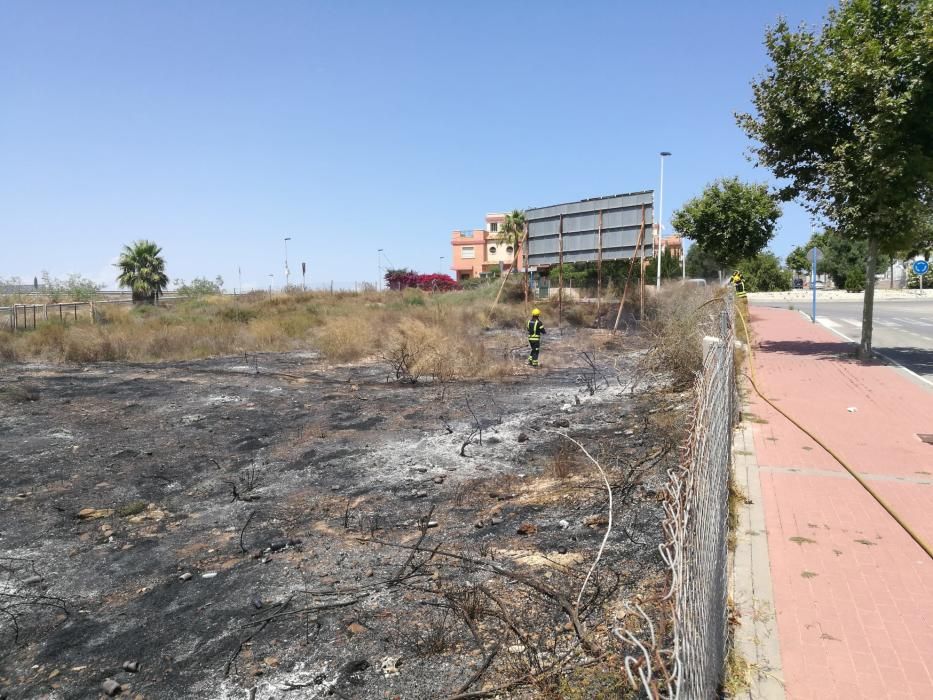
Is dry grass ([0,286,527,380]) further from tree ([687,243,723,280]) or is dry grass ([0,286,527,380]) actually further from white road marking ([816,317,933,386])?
tree ([687,243,723,280])

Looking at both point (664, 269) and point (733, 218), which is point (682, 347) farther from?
point (664, 269)

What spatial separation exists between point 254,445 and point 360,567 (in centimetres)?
499

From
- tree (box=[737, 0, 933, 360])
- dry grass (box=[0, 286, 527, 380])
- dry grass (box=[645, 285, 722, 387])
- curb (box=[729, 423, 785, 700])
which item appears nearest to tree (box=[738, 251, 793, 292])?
dry grass (box=[0, 286, 527, 380])

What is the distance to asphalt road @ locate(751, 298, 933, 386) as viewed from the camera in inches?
551

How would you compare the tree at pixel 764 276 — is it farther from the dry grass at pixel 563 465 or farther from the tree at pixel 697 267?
the dry grass at pixel 563 465

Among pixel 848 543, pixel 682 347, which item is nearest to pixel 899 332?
pixel 682 347

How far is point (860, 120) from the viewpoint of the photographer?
1227 cm

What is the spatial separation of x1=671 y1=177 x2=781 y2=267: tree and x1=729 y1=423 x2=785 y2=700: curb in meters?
25.7

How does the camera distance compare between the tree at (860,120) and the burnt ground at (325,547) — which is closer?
the burnt ground at (325,547)

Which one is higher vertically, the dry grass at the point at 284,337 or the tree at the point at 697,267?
the tree at the point at 697,267

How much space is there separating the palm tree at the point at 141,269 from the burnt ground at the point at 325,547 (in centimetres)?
3374

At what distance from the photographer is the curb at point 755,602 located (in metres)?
3.32

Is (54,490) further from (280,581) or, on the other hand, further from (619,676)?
(619,676)

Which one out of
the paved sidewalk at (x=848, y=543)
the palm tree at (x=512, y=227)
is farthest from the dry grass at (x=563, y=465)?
the palm tree at (x=512, y=227)
